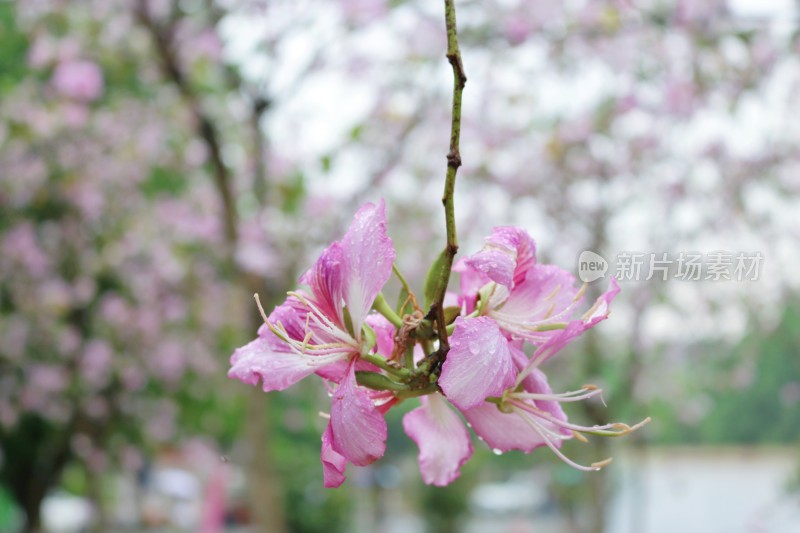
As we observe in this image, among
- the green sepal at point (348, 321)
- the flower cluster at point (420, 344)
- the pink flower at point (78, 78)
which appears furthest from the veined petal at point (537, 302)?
the pink flower at point (78, 78)

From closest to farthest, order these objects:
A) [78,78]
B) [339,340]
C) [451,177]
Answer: [451,177] → [339,340] → [78,78]

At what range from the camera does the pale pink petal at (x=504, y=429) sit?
2.30 feet

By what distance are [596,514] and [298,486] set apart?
4.64 m

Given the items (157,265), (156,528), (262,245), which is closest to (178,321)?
(157,265)

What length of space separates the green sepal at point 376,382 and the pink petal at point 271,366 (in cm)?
3

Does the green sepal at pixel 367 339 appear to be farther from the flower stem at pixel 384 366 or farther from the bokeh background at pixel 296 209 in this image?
the bokeh background at pixel 296 209

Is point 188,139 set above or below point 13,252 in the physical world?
above

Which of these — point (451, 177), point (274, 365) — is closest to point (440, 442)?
point (274, 365)

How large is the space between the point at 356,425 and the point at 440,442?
157 millimetres

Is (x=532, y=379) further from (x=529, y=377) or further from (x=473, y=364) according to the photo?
(x=473, y=364)

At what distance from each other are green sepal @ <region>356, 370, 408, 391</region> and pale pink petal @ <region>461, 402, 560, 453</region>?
87mm

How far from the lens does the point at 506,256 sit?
64 cm

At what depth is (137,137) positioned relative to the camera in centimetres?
627

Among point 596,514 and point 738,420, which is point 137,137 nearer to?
point 596,514
